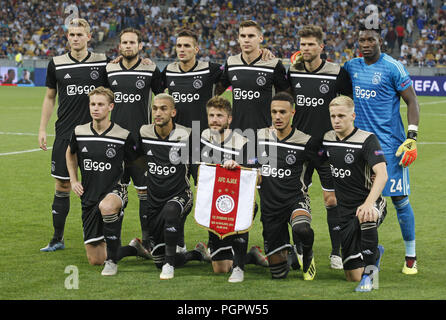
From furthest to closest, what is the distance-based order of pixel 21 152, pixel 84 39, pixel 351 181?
pixel 21 152, pixel 84 39, pixel 351 181

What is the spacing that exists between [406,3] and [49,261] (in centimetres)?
3372

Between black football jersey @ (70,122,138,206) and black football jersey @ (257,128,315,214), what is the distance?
4.33ft

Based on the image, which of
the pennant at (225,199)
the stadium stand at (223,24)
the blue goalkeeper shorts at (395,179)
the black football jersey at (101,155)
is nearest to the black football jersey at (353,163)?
the blue goalkeeper shorts at (395,179)

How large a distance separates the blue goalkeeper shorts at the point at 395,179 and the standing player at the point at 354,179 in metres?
0.39

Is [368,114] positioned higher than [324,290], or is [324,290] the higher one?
[368,114]

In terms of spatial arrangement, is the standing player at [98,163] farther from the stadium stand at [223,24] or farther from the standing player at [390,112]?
the stadium stand at [223,24]

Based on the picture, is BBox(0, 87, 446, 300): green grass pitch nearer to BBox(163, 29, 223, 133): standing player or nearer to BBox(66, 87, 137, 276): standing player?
BBox(66, 87, 137, 276): standing player

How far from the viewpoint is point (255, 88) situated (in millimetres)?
7035

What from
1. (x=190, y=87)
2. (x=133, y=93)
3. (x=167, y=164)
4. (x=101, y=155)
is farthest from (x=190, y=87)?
(x=101, y=155)

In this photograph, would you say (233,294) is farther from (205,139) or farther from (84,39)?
(84,39)

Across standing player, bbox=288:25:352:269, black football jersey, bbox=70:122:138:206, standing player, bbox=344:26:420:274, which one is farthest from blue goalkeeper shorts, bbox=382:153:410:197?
black football jersey, bbox=70:122:138:206

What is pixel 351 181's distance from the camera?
5.98m

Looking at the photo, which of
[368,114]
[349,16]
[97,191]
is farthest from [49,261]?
[349,16]

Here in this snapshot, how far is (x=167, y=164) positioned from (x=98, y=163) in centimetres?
68
